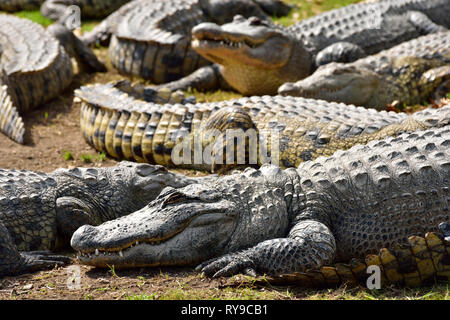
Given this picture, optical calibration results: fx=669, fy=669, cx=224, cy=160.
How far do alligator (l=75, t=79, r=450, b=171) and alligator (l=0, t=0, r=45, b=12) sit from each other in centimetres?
638

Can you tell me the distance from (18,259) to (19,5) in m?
9.22

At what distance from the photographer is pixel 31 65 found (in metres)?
8.30

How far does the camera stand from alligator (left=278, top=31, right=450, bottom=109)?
23.1ft

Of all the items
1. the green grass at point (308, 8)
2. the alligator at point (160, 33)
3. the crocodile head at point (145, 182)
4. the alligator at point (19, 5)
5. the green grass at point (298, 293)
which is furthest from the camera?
the alligator at point (19, 5)

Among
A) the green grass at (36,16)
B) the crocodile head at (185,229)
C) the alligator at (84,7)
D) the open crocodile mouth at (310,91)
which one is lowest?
the green grass at (36,16)

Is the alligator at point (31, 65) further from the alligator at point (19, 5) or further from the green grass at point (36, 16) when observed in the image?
the alligator at point (19, 5)

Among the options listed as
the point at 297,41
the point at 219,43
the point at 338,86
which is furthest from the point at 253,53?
the point at 338,86

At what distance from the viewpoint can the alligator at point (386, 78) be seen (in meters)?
7.04

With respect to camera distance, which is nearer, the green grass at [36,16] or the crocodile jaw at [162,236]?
the crocodile jaw at [162,236]

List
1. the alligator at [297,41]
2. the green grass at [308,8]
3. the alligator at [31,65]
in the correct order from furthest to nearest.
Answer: the green grass at [308,8], the alligator at [297,41], the alligator at [31,65]

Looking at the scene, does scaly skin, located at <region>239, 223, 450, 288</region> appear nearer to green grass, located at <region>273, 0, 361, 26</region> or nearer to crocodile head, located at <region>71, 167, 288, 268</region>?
crocodile head, located at <region>71, 167, 288, 268</region>

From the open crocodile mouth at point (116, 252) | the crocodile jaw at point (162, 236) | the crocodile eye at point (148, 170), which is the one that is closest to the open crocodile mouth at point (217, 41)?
the crocodile eye at point (148, 170)

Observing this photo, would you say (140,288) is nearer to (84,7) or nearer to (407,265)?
(407,265)

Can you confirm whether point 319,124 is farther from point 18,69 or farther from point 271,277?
point 18,69
